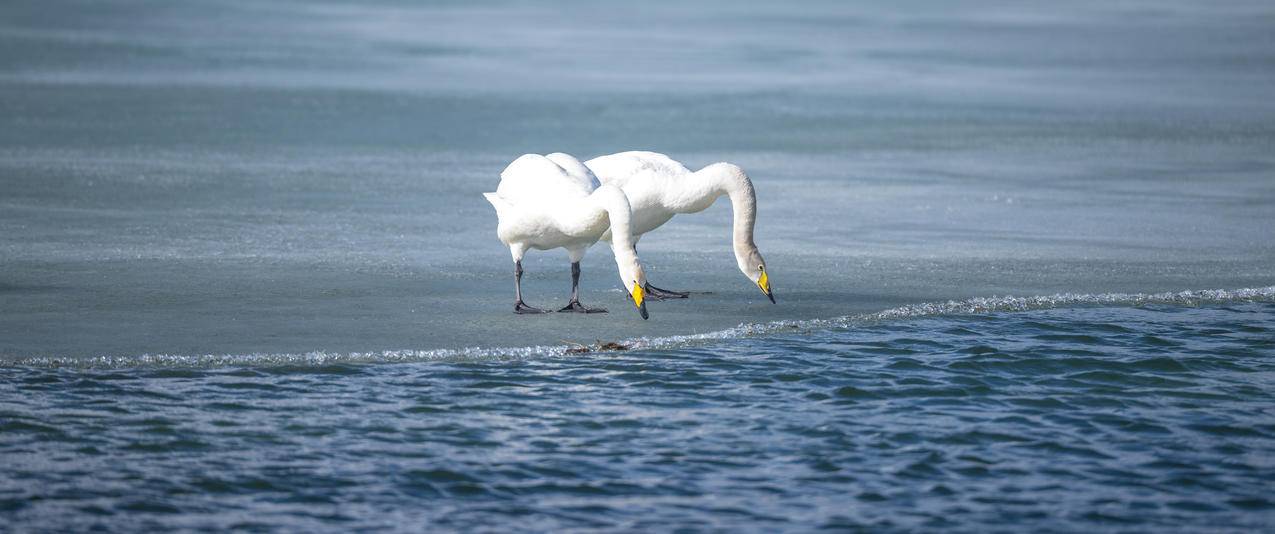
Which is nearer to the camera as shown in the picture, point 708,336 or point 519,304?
point 708,336

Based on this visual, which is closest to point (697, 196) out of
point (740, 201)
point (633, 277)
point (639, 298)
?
point (740, 201)

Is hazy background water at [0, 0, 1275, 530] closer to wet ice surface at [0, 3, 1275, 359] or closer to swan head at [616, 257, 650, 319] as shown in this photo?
wet ice surface at [0, 3, 1275, 359]

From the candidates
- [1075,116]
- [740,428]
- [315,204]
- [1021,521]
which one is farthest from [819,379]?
[1075,116]

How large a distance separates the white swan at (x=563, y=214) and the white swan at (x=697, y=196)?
0.22 meters

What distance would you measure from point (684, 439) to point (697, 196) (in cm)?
250

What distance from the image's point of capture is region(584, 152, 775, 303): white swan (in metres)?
8.64

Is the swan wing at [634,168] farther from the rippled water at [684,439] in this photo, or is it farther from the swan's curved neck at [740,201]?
the rippled water at [684,439]

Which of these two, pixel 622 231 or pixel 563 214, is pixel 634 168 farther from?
pixel 622 231

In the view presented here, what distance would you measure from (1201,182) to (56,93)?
483 inches

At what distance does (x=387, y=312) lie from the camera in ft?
28.8

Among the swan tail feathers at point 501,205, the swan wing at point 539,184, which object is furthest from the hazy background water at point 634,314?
the swan wing at point 539,184

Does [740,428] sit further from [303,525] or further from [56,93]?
[56,93]

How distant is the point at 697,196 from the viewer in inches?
345

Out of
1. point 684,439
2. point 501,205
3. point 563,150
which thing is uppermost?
point 563,150
